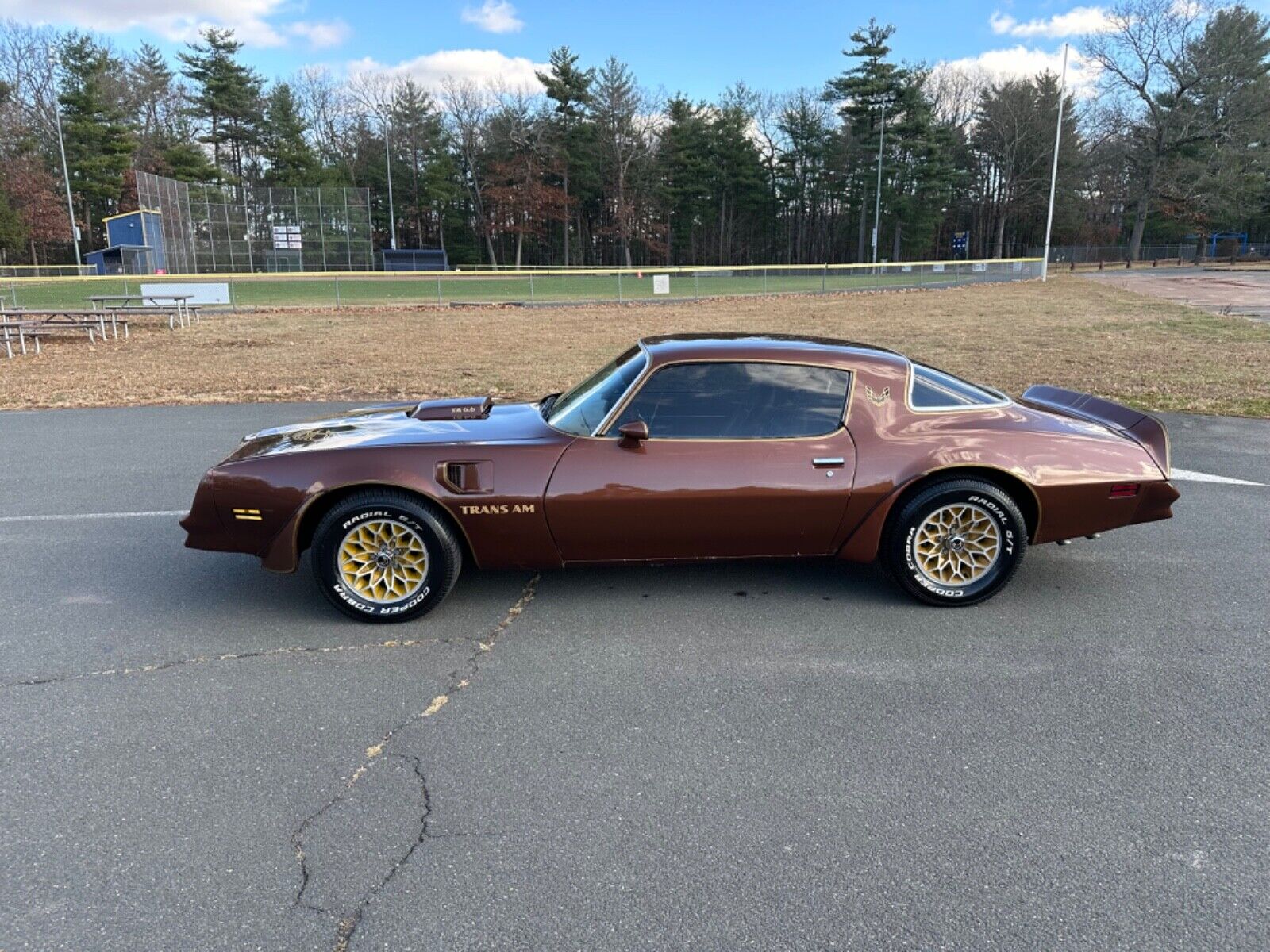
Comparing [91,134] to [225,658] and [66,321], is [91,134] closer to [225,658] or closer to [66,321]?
[66,321]

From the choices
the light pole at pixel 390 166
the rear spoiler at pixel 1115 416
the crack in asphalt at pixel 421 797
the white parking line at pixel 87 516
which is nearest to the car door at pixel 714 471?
the crack in asphalt at pixel 421 797

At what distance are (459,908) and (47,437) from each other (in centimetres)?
863

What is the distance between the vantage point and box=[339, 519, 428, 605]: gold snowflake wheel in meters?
3.96

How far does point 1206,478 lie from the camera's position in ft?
21.2

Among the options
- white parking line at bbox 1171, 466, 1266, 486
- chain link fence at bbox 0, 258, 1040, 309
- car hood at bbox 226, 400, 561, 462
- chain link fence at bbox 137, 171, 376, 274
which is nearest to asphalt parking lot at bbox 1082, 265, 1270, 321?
chain link fence at bbox 0, 258, 1040, 309

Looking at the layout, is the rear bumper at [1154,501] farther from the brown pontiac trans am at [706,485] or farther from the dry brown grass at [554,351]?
the dry brown grass at [554,351]

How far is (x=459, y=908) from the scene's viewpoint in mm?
2254

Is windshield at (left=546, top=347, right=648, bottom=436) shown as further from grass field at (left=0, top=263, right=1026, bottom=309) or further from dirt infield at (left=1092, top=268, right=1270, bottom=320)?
grass field at (left=0, top=263, right=1026, bottom=309)

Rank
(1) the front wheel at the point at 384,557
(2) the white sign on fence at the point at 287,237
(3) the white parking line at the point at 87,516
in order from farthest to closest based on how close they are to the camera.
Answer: (2) the white sign on fence at the point at 287,237
(3) the white parking line at the point at 87,516
(1) the front wheel at the point at 384,557

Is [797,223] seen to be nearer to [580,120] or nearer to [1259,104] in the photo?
[580,120]

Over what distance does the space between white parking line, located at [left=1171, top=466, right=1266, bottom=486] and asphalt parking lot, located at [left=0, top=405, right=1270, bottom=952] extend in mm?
1761

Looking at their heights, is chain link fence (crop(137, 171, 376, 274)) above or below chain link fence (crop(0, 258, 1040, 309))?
above

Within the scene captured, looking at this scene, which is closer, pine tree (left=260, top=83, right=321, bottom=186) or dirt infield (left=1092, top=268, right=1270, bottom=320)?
dirt infield (left=1092, top=268, right=1270, bottom=320)

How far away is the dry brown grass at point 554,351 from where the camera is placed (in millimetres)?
11164
